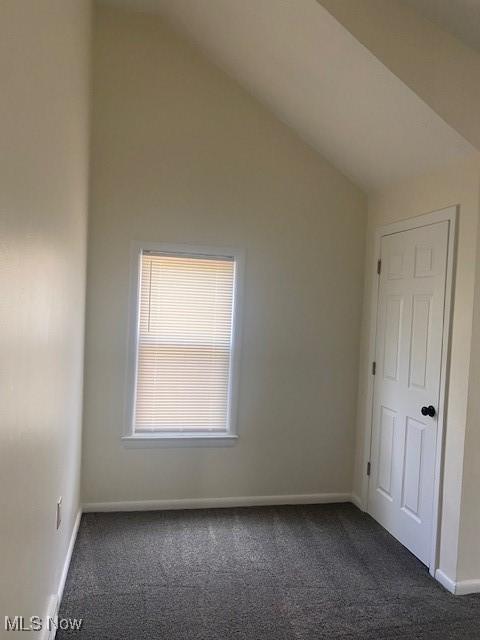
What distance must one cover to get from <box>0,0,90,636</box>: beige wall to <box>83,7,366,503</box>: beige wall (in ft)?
2.16

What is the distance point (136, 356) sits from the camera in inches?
128

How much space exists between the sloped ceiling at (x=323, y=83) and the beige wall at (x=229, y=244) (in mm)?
184

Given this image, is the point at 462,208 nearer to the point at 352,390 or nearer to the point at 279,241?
the point at 279,241

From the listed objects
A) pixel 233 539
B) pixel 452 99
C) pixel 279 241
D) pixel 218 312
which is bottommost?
pixel 233 539

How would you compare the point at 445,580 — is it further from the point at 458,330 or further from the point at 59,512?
the point at 59,512

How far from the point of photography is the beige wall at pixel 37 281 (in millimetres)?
1190

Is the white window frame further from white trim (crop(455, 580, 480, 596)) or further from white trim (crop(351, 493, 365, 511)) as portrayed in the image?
white trim (crop(455, 580, 480, 596))

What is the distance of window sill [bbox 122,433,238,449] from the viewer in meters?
3.26

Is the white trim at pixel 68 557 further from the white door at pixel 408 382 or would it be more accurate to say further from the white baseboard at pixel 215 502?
the white door at pixel 408 382

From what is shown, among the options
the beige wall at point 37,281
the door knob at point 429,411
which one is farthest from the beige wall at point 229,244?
the door knob at point 429,411

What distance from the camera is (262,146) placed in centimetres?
340

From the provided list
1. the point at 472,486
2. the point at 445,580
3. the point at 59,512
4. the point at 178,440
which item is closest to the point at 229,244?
the point at 178,440

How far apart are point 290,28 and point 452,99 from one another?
0.92m

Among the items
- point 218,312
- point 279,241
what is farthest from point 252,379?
point 279,241
